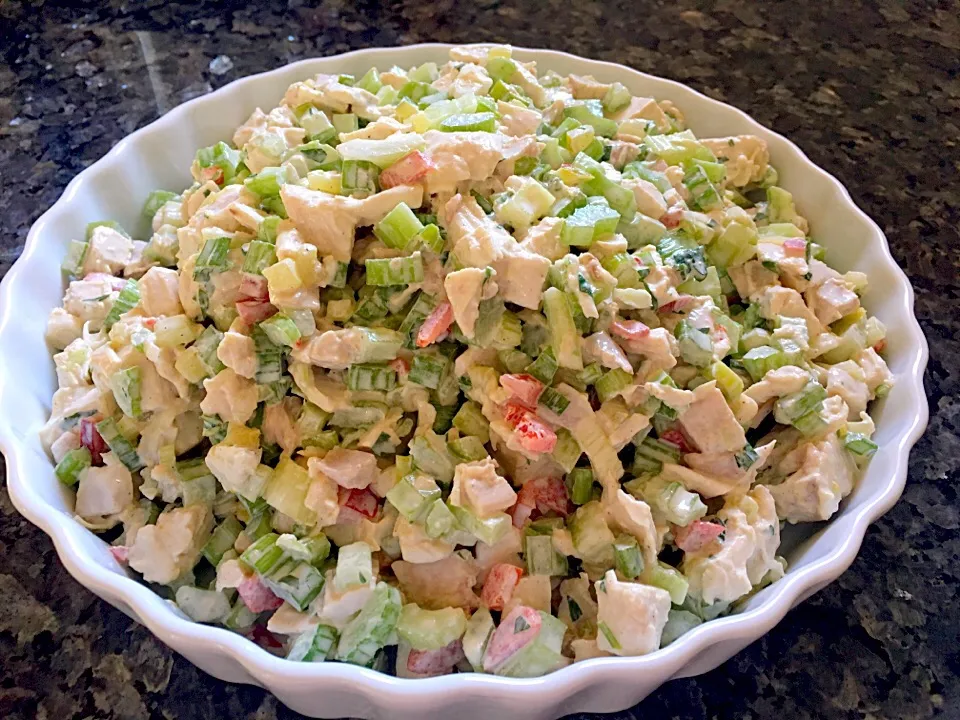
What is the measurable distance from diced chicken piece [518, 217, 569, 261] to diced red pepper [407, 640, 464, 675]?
1.92 ft

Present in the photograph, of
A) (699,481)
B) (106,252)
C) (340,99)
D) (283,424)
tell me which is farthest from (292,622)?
(340,99)

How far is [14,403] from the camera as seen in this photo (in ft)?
4.27

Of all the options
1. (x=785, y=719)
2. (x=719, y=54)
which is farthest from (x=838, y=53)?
(x=785, y=719)

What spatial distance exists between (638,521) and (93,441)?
886 mm

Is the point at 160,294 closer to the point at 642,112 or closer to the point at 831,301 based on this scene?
the point at 642,112

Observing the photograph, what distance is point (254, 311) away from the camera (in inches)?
47.4

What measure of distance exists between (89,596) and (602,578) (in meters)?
0.81

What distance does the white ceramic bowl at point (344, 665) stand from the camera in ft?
3.17

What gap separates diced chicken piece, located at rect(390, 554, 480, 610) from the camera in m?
1.15

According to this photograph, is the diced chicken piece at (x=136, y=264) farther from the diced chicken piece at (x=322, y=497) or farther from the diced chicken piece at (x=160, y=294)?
the diced chicken piece at (x=322, y=497)

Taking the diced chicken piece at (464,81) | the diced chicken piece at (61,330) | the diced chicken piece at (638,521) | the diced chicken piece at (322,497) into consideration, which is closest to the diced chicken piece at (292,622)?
the diced chicken piece at (322,497)

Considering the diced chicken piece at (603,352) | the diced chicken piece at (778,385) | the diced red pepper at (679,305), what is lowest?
the diced chicken piece at (778,385)

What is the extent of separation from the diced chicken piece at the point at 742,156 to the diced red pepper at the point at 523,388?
836 millimetres

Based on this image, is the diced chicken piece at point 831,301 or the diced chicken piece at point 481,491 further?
the diced chicken piece at point 831,301
